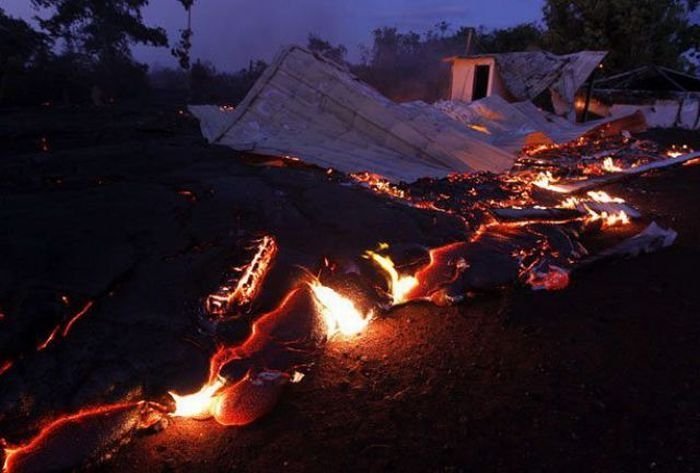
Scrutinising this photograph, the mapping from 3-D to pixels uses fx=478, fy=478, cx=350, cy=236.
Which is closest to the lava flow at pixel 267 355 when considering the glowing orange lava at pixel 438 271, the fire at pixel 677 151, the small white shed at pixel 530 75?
the glowing orange lava at pixel 438 271

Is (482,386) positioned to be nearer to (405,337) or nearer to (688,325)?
(405,337)

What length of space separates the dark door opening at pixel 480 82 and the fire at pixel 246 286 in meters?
16.4

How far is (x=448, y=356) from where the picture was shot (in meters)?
3.25

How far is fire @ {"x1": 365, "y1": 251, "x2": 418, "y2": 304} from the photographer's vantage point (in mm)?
3801

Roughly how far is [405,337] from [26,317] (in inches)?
90.9

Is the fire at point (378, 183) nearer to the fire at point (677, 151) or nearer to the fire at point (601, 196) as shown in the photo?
the fire at point (601, 196)

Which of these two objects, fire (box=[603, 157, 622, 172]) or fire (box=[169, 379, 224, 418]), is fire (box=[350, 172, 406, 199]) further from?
fire (box=[603, 157, 622, 172])

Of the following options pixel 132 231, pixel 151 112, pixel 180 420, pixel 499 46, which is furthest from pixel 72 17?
pixel 180 420

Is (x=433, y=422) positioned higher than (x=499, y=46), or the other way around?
(x=499, y=46)

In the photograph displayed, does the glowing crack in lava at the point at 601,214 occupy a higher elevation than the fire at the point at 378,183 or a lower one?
lower

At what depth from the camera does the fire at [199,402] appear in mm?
2543

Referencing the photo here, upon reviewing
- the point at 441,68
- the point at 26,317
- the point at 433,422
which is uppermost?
the point at 441,68

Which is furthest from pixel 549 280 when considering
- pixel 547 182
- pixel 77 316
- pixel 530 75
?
pixel 530 75

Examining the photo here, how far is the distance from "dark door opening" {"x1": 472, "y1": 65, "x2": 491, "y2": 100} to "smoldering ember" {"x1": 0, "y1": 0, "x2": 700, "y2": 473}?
11.9 metres
